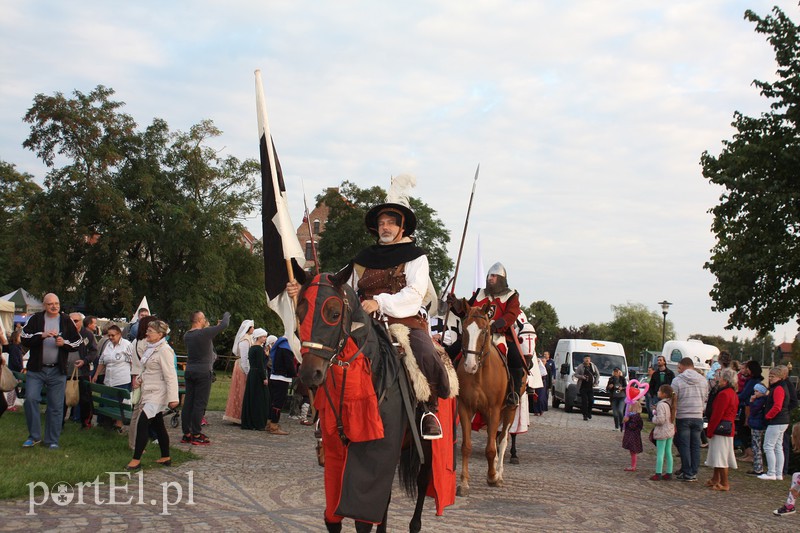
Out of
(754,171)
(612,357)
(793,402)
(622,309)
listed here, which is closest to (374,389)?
(793,402)

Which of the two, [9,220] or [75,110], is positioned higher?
[75,110]

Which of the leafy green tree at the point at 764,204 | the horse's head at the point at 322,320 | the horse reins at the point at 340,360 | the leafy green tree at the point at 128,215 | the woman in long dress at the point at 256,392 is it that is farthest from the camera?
the leafy green tree at the point at 128,215

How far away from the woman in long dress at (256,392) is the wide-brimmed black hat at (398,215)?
935cm

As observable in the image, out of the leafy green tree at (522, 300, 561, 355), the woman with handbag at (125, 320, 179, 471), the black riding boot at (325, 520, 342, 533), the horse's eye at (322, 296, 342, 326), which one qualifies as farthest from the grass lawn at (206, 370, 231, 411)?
the leafy green tree at (522, 300, 561, 355)

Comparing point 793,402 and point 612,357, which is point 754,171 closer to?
point 612,357

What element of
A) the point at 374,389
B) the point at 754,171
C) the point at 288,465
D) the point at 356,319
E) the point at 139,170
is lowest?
the point at 288,465

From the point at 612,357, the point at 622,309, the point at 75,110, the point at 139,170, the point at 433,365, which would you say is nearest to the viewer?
the point at 433,365

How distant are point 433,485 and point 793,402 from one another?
8628 mm

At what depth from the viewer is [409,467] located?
6.62 metres

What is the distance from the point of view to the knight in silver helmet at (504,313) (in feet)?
37.0

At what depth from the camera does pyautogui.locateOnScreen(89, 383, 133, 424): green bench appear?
39.8ft

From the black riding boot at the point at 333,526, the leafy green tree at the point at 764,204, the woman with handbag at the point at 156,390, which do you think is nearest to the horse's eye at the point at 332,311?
the black riding boot at the point at 333,526

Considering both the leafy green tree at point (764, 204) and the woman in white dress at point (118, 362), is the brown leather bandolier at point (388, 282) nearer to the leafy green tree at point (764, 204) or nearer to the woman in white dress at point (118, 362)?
the woman in white dress at point (118, 362)

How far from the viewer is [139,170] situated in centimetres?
4412
